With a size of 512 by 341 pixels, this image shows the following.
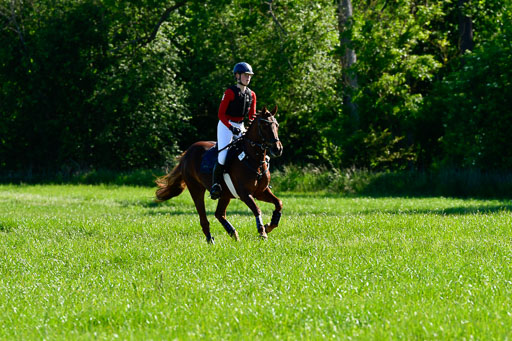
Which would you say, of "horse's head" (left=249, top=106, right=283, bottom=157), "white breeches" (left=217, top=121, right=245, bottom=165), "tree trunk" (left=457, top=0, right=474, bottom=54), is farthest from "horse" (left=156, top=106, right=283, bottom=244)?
"tree trunk" (left=457, top=0, right=474, bottom=54)

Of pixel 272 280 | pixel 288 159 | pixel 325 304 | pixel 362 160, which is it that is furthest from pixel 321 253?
pixel 288 159

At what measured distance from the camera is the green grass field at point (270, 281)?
7.14 m

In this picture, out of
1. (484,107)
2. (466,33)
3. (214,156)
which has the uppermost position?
(466,33)

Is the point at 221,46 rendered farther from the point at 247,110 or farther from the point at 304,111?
the point at 247,110

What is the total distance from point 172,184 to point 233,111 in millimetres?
2786

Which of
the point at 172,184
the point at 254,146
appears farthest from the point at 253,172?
the point at 172,184

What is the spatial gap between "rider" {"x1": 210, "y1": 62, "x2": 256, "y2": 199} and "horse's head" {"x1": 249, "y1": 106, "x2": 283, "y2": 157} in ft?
1.18

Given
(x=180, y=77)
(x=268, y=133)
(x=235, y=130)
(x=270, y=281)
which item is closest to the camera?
(x=270, y=281)

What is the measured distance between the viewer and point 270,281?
9148 mm

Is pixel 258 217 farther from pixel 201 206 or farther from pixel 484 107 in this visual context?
pixel 484 107

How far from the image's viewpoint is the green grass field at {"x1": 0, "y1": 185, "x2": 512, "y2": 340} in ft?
23.4

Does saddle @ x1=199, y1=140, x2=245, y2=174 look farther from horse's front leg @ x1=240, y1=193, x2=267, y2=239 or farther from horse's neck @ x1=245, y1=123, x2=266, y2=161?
horse's front leg @ x1=240, y1=193, x2=267, y2=239

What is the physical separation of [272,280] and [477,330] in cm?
308

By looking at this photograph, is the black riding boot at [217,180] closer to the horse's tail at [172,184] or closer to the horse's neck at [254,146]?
the horse's neck at [254,146]
